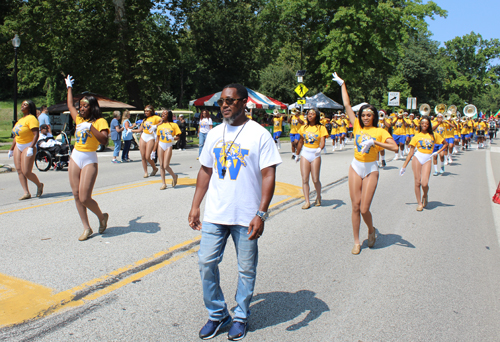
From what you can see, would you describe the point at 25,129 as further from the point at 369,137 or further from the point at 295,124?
the point at 295,124

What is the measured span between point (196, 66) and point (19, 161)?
39.0 metres

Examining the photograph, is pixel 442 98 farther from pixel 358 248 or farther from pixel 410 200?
pixel 358 248

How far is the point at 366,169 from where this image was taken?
19.4ft

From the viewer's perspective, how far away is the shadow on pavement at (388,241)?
621 centimetres

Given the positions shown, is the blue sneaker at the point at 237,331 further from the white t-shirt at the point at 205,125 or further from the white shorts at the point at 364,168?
the white t-shirt at the point at 205,125

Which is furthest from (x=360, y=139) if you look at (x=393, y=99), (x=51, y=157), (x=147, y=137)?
(x=393, y=99)

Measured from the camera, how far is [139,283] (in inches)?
177

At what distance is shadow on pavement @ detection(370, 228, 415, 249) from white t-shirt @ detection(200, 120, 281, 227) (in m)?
3.27

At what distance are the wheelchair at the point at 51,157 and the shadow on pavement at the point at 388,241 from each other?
10.9m

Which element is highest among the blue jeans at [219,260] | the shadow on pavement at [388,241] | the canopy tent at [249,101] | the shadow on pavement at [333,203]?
the canopy tent at [249,101]

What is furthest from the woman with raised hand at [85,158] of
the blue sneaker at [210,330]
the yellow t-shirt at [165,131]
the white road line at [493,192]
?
the white road line at [493,192]

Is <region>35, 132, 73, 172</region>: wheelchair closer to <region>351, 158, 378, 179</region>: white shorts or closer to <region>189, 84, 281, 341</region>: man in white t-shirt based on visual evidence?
<region>351, 158, 378, 179</region>: white shorts

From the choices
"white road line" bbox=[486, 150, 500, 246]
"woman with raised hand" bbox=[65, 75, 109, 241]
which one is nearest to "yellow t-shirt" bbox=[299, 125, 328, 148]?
"white road line" bbox=[486, 150, 500, 246]

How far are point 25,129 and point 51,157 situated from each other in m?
5.68
